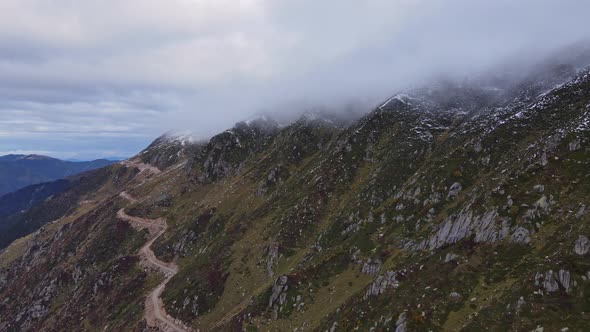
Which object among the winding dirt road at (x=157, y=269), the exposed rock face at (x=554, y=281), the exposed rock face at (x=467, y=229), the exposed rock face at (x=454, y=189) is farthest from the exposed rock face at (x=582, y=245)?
the winding dirt road at (x=157, y=269)

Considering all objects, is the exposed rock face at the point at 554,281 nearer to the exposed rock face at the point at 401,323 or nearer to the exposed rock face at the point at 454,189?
the exposed rock face at the point at 401,323

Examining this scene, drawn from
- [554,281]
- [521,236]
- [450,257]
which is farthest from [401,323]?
[521,236]

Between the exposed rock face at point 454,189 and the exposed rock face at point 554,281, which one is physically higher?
the exposed rock face at point 454,189

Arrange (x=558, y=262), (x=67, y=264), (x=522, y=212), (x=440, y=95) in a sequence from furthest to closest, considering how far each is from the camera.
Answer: (x=67, y=264)
(x=440, y=95)
(x=522, y=212)
(x=558, y=262)

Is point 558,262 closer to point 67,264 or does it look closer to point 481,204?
point 481,204

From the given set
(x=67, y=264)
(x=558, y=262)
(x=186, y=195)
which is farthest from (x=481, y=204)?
(x=67, y=264)

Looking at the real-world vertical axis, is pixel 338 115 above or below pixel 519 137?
above

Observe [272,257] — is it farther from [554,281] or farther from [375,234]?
[554,281]
